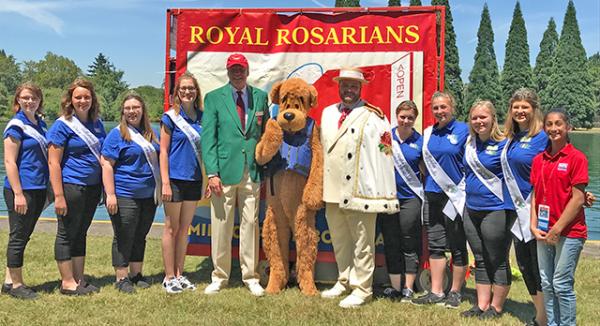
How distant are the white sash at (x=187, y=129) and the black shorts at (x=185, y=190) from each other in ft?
0.98

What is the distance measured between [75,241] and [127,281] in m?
0.64

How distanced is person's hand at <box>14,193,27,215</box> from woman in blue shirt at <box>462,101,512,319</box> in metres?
3.84

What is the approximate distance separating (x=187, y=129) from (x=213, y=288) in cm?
159

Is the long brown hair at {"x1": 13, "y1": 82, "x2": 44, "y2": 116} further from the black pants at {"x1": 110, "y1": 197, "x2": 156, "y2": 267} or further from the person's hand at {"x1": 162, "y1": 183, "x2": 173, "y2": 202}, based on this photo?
the person's hand at {"x1": 162, "y1": 183, "x2": 173, "y2": 202}

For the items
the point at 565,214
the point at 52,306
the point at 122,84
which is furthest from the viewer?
the point at 122,84

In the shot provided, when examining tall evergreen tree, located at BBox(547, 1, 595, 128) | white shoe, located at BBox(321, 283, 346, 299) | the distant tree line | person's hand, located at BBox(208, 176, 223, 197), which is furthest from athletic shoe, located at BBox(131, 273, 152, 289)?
the distant tree line

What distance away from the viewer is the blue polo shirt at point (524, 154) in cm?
382

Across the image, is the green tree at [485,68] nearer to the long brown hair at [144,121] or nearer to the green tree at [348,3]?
the green tree at [348,3]

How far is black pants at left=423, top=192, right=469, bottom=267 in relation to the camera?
14.9ft

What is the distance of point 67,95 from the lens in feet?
15.5

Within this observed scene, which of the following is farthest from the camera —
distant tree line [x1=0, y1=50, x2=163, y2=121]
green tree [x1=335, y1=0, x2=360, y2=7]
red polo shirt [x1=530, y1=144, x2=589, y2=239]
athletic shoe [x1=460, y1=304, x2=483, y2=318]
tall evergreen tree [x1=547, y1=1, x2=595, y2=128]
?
distant tree line [x1=0, y1=50, x2=163, y2=121]

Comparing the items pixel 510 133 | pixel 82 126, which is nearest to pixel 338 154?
pixel 510 133

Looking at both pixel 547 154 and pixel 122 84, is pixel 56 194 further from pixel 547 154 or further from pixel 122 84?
pixel 122 84

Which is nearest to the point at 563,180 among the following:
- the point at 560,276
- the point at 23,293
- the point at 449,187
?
the point at 560,276
